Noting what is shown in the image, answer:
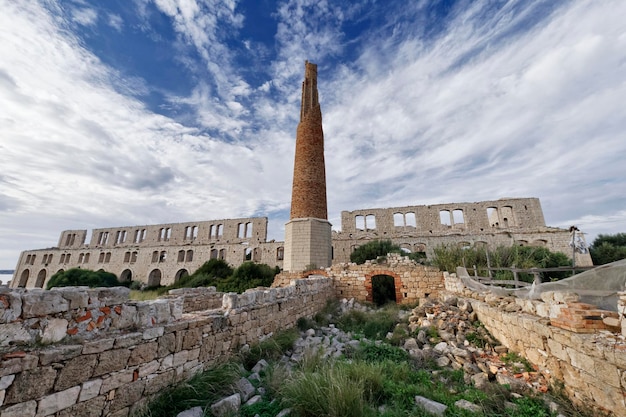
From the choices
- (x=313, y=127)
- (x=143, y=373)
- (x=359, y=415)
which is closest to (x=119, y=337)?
(x=143, y=373)

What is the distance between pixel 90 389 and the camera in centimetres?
255

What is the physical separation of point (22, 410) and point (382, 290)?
11974 mm

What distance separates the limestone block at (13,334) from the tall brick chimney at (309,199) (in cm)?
1153

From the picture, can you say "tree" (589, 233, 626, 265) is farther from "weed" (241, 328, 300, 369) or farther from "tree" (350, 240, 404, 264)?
"weed" (241, 328, 300, 369)

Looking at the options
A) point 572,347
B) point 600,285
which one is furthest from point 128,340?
point 600,285

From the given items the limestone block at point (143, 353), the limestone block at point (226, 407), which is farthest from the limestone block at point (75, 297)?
the limestone block at point (226, 407)

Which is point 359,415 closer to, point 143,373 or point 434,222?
point 143,373

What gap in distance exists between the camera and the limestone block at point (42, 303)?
2303mm

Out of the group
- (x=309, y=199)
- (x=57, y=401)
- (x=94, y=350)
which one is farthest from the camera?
(x=309, y=199)

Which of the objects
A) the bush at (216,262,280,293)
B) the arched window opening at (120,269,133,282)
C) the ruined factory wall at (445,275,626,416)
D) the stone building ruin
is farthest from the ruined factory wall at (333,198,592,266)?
the arched window opening at (120,269,133,282)

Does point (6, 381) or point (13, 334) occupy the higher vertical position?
point (13, 334)

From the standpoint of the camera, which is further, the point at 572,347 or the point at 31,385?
the point at 572,347

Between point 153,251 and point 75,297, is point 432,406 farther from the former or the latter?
point 153,251

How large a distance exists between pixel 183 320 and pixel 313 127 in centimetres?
1392
